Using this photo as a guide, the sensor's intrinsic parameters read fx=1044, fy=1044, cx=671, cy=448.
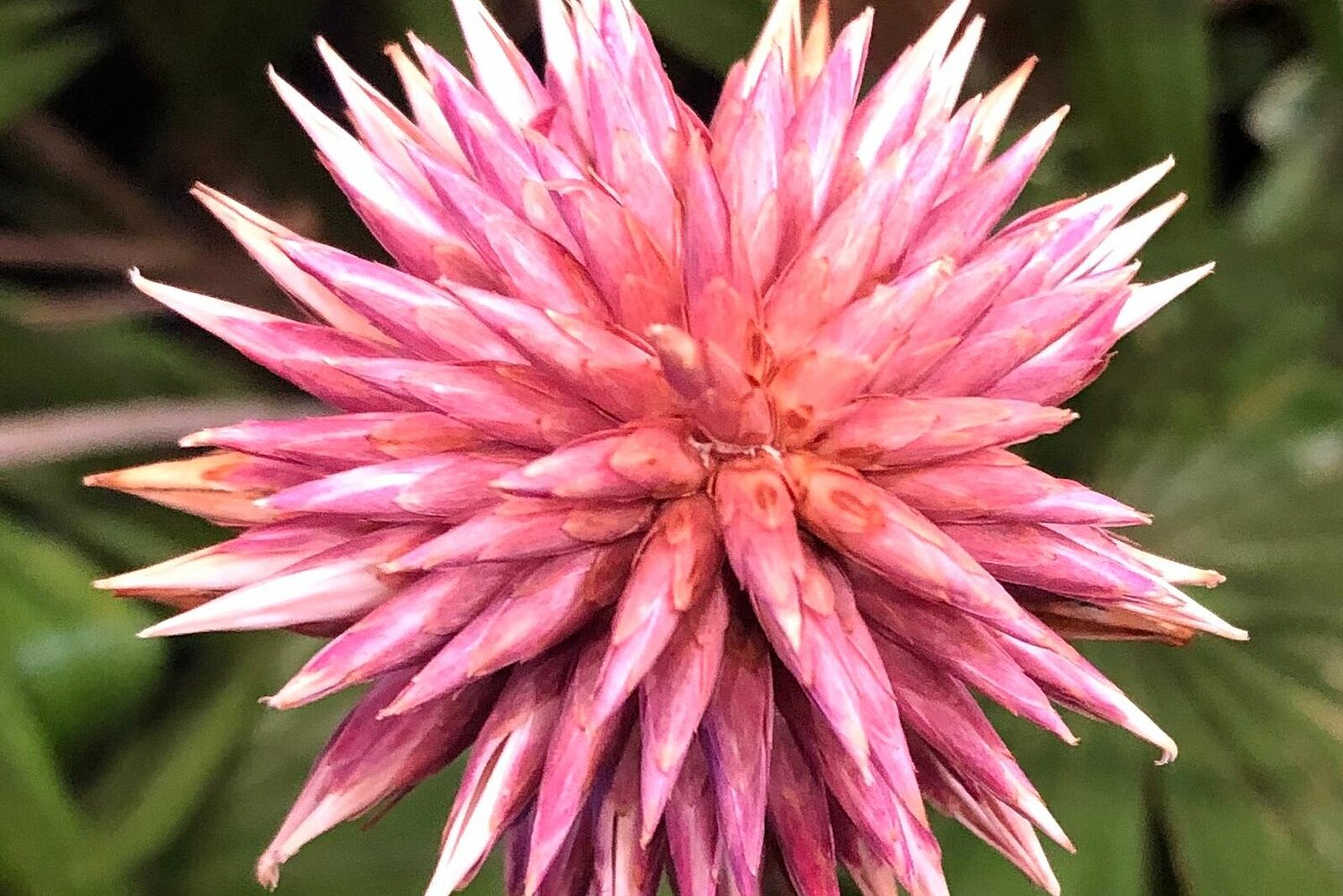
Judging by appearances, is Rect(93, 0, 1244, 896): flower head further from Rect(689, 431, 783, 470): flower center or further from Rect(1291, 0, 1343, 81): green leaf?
Rect(1291, 0, 1343, 81): green leaf

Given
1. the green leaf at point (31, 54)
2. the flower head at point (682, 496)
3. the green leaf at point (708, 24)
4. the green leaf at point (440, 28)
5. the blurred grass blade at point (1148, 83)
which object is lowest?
the flower head at point (682, 496)

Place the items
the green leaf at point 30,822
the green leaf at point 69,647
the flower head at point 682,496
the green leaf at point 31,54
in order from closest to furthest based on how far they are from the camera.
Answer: the flower head at point 682,496
the green leaf at point 30,822
the green leaf at point 69,647
the green leaf at point 31,54

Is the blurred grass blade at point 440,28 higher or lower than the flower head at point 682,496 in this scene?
higher

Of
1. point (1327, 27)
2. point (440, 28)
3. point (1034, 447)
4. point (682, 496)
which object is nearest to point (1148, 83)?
point (1327, 27)

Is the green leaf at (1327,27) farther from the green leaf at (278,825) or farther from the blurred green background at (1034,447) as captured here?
the green leaf at (278,825)

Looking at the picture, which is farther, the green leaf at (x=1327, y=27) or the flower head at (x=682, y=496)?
the green leaf at (x=1327, y=27)

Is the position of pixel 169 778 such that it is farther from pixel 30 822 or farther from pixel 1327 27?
pixel 1327 27

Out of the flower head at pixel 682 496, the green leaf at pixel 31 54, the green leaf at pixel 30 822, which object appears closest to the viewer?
the flower head at pixel 682 496

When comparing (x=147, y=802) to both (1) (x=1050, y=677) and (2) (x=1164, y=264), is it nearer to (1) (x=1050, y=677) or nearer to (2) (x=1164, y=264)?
(1) (x=1050, y=677)

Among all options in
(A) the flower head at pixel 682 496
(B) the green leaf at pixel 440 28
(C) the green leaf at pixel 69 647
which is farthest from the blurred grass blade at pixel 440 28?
(C) the green leaf at pixel 69 647

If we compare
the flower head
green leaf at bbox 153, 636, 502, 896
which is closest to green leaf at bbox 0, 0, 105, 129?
green leaf at bbox 153, 636, 502, 896
